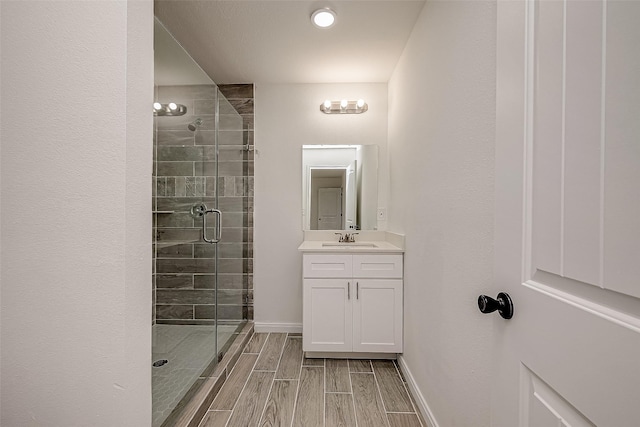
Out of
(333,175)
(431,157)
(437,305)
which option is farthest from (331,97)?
(437,305)

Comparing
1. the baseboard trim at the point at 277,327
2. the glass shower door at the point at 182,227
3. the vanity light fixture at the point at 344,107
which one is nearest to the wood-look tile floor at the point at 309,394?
the glass shower door at the point at 182,227

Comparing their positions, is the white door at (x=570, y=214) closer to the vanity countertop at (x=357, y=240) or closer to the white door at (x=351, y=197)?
the vanity countertop at (x=357, y=240)

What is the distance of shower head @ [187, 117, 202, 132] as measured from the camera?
1.94 metres

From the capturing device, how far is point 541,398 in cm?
62

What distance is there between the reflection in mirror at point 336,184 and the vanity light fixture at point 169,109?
4.18 ft

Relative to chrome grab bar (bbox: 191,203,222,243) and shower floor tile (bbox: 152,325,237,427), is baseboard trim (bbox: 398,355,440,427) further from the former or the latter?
chrome grab bar (bbox: 191,203,222,243)

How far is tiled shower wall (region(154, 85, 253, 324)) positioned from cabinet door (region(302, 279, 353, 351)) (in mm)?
759

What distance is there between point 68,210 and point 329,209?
7.19 ft

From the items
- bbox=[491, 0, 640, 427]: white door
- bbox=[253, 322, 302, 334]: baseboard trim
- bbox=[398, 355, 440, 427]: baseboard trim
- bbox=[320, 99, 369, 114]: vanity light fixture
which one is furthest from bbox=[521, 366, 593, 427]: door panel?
bbox=[320, 99, 369, 114]: vanity light fixture

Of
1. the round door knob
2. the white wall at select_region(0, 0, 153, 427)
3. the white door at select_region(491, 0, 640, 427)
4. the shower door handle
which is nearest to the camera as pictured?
the white door at select_region(491, 0, 640, 427)

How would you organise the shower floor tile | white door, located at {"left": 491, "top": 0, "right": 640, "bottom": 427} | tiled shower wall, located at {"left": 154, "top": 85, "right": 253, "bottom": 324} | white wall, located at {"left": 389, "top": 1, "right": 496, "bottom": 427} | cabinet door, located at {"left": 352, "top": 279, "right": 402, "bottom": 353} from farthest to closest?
cabinet door, located at {"left": 352, "top": 279, "right": 402, "bottom": 353}
tiled shower wall, located at {"left": 154, "top": 85, "right": 253, "bottom": 324}
the shower floor tile
white wall, located at {"left": 389, "top": 1, "right": 496, "bottom": 427}
white door, located at {"left": 491, "top": 0, "right": 640, "bottom": 427}

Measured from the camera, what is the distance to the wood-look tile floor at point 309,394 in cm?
165

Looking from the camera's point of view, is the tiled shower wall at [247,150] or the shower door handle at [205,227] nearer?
the shower door handle at [205,227]

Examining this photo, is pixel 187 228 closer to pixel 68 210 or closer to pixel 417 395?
pixel 68 210
